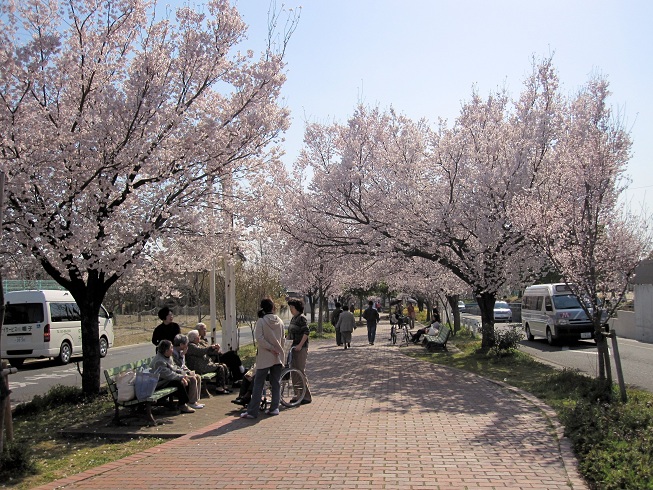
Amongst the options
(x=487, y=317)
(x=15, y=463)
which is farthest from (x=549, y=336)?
(x=15, y=463)

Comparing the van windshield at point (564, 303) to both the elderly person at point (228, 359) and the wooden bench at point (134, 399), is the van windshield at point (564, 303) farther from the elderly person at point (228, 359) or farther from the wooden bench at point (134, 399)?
the wooden bench at point (134, 399)

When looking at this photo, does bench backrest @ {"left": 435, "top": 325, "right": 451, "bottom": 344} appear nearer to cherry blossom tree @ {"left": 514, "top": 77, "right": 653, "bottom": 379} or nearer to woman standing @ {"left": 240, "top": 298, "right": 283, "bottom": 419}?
cherry blossom tree @ {"left": 514, "top": 77, "right": 653, "bottom": 379}

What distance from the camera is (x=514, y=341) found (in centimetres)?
1633

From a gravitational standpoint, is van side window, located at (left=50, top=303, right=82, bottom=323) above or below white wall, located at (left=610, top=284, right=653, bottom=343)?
above

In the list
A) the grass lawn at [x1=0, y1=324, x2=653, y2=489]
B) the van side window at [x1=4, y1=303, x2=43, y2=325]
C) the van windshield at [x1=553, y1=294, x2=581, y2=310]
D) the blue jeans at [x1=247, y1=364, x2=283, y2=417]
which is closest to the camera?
the grass lawn at [x1=0, y1=324, x2=653, y2=489]

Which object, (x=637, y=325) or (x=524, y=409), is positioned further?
(x=637, y=325)

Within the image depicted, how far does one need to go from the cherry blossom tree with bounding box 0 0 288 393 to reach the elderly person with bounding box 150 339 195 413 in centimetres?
144

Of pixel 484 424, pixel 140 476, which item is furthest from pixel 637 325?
pixel 140 476

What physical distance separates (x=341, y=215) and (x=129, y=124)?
10.2m

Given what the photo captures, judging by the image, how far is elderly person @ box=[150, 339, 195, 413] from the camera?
877 centimetres

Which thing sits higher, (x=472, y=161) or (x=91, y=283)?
(x=472, y=161)

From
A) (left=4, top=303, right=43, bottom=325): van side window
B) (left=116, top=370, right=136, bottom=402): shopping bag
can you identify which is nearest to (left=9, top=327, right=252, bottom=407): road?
(left=4, top=303, right=43, bottom=325): van side window

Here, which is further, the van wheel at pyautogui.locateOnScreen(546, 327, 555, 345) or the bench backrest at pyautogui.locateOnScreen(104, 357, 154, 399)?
the van wheel at pyautogui.locateOnScreen(546, 327, 555, 345)

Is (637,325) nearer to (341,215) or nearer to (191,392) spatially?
(341,215)
